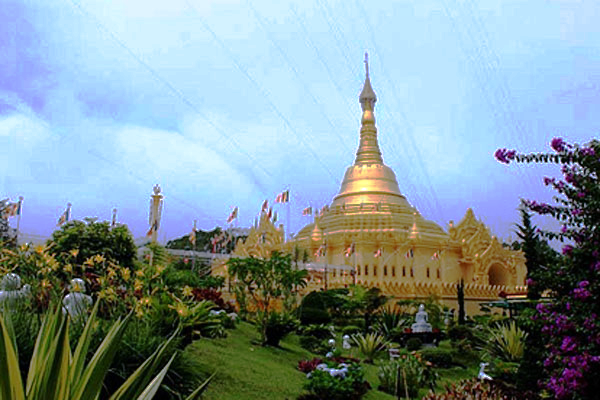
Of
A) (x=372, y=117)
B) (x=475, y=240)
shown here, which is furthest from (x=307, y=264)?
(x=372, y=117)

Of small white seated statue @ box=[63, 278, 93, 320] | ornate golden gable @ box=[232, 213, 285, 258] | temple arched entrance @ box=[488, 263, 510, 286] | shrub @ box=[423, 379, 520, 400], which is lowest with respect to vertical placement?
shrub @ box=[423, 379, 520, 400]

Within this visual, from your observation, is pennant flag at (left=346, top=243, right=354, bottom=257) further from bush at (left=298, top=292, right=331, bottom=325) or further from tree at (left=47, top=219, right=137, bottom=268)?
tree at (left=47, top=219, right=137, bottom=268)

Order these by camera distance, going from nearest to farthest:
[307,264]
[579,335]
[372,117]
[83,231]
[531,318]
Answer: [579,335], [531,318], [83,231], [307,264], [372,117]

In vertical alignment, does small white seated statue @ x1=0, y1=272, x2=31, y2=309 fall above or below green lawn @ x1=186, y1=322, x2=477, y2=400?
above

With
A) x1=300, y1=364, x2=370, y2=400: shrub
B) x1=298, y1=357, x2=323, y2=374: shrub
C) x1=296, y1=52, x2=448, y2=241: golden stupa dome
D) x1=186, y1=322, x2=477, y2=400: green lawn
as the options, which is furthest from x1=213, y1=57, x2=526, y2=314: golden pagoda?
x1=300, y1=364, x2=370, y2=400: shrub

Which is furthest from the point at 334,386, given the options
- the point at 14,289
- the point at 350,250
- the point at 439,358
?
the point at 350,250

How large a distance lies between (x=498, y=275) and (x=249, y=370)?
33.8m

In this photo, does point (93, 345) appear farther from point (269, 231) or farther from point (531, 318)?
point (269, 231)

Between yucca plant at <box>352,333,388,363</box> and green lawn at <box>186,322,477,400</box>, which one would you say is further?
yucca plant at <box>352,333,388,363</box>

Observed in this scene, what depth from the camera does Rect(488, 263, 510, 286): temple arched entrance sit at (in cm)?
3741

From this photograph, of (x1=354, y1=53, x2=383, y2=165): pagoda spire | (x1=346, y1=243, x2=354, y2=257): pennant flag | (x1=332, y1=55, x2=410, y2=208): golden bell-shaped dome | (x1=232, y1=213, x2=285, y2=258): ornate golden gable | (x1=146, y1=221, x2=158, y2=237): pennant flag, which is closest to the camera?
(x1=146, y1=221, x2=158, y2=237): pennant flag

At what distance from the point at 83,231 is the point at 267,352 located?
5587 millimetres

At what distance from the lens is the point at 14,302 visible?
560 centimetres

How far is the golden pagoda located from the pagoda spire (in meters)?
0.11
